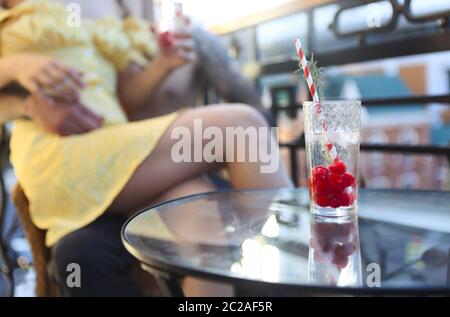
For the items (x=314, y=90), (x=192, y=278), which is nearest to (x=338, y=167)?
(x=314, y=90)

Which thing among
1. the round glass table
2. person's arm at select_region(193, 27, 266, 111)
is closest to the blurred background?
person's arm at select_region(193, 27, 266, 111)

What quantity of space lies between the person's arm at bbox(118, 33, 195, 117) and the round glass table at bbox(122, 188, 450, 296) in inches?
25.4

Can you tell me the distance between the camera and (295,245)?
0.65 metres

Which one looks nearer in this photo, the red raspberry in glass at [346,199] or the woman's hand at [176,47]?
the red raspberry in glass at [346,199]

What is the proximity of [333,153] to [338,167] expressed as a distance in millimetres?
23

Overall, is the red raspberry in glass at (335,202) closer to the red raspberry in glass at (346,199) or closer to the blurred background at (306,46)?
the red raspberry in glass at (346,199)

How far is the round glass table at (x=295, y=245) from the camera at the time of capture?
51 cm

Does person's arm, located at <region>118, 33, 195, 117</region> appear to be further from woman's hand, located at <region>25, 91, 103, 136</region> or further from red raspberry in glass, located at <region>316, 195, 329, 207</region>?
red raspberry in glass, located at <region>316, 195, 329, 207</region>

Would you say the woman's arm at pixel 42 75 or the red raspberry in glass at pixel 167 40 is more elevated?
the red raspberry in glass at pixel 167 40

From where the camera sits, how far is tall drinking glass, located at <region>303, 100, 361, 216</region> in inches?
29.2

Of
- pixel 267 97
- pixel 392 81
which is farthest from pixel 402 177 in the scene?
pixel 267 97

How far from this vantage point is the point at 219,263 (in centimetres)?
56

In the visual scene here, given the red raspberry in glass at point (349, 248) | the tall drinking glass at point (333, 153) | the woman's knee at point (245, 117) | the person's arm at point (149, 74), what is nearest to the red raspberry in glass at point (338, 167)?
the tall drinking glass at point (333, 153)

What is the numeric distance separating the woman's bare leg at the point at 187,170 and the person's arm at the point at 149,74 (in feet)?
1.30
